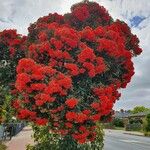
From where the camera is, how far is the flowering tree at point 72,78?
10375 mm

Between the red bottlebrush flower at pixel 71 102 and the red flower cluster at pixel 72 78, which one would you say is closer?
the red bottlebrush flower at pixel 71 102

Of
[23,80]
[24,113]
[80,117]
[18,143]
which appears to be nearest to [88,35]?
[23,80]

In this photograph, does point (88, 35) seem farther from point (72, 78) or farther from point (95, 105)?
point (95, 105)

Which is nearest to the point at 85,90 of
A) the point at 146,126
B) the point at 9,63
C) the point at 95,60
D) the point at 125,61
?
→ the point at 95,60

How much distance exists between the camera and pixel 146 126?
61594 mm

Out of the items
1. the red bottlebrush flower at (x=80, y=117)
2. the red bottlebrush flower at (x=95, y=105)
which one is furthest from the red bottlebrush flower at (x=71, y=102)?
the red bottlebrush flower at (x=95, y=105)

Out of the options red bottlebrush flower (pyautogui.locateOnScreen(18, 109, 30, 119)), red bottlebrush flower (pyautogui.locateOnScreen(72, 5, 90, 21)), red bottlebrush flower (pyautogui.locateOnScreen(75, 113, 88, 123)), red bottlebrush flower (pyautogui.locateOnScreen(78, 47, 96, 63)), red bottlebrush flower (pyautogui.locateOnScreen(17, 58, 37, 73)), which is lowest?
red bottlebrush flower (pyautogui.locateOnScreen(75, 113, 88, 123))

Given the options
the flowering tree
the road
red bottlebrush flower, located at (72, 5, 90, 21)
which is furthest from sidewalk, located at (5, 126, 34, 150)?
the flowering tree

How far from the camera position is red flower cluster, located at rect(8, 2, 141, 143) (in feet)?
34.0

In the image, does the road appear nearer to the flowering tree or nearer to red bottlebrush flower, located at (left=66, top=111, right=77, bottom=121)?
the flowering tree

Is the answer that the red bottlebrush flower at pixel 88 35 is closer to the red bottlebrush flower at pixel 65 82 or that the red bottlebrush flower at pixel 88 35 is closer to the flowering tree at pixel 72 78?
the flowering tree at pixel 72 78

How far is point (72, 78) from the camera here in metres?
11.0

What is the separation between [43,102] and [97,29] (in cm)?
261

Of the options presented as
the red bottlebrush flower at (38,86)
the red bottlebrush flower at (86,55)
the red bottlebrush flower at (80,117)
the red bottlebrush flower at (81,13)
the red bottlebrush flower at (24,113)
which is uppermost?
the red bottlebrush flower at (81,13)
